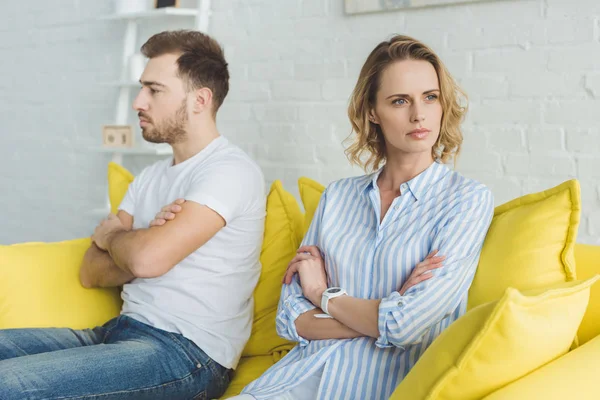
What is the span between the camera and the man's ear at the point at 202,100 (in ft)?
7.49

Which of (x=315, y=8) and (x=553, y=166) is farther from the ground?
(x=315, y=8)

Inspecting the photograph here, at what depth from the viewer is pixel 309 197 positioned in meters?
Answer: 2.24

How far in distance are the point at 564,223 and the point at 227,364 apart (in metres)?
0.98

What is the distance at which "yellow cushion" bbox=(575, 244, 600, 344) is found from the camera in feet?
5.45

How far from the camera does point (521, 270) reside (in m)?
1.62

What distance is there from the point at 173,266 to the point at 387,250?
2.05 ft

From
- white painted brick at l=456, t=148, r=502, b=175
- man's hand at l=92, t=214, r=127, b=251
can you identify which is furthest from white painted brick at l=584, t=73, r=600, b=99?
man's hand at l=92, t=214, r=127, b=251

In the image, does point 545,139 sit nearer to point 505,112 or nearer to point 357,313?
point 505,112

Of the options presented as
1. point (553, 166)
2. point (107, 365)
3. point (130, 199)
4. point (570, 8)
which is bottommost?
point (107, 365)

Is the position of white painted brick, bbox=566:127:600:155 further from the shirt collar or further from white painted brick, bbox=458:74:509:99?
the shirt collar

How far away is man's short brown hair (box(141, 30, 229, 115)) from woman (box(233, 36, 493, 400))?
53 cm

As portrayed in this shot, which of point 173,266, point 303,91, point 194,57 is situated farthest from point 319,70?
point 173,266

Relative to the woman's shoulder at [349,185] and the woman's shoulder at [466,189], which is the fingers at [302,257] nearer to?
the woman's shoulder at [349,185]

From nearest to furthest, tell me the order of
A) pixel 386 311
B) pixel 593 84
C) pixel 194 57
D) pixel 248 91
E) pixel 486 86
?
pixel 386 311 < pixel 593 84 < pixel 194 57 < pixel 486 86 < pixel 248 91
